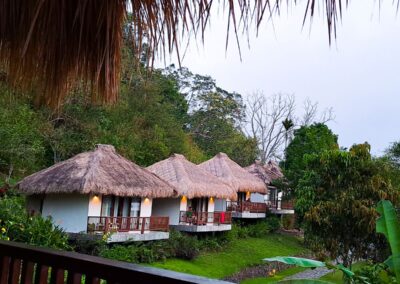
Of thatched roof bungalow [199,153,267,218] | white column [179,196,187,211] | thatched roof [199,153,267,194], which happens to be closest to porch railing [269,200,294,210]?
thatched roof bungalow [199,153,267,218]

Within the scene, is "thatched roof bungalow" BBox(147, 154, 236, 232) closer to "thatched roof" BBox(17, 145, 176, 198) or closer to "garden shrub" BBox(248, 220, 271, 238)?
"thatched roof" BBox(17, 145, 176, 198)

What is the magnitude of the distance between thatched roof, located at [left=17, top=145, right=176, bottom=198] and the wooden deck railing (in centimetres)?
1134

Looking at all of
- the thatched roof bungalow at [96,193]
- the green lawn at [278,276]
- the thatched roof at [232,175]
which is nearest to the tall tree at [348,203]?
the green lawn at [278,276]

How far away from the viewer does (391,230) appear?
6.95 feet

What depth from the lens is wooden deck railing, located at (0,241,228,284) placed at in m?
1.39

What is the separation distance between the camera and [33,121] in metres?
14.7

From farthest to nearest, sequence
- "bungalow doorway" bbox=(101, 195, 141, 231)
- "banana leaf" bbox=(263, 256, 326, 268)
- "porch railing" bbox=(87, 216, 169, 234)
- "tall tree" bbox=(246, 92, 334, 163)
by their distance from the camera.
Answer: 1. "tall tree" bbox=(246, 92, 334, 163)
2. "bungalow doorway" bbox=(101, 195, 141, 231)
3. "porch railing" bbox=(87, 216, 169, 234)
4. "banana leaf" bbox=(263, 256, 326, 268)

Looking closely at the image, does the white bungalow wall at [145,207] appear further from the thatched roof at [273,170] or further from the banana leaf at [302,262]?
the banana leaf at [302,262]

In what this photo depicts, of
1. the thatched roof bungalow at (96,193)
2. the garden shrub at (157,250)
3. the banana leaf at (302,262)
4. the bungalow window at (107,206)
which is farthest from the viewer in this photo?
the bungalow window at (107,206)

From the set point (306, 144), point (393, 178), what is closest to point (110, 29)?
point (393, 178)

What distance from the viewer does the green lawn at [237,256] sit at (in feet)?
46.3

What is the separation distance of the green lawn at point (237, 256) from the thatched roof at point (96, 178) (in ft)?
8.14

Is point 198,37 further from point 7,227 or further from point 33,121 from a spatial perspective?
point 33,121

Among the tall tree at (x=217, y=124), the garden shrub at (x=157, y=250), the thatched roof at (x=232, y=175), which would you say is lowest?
the garden shrub at (x=157, y=250)
